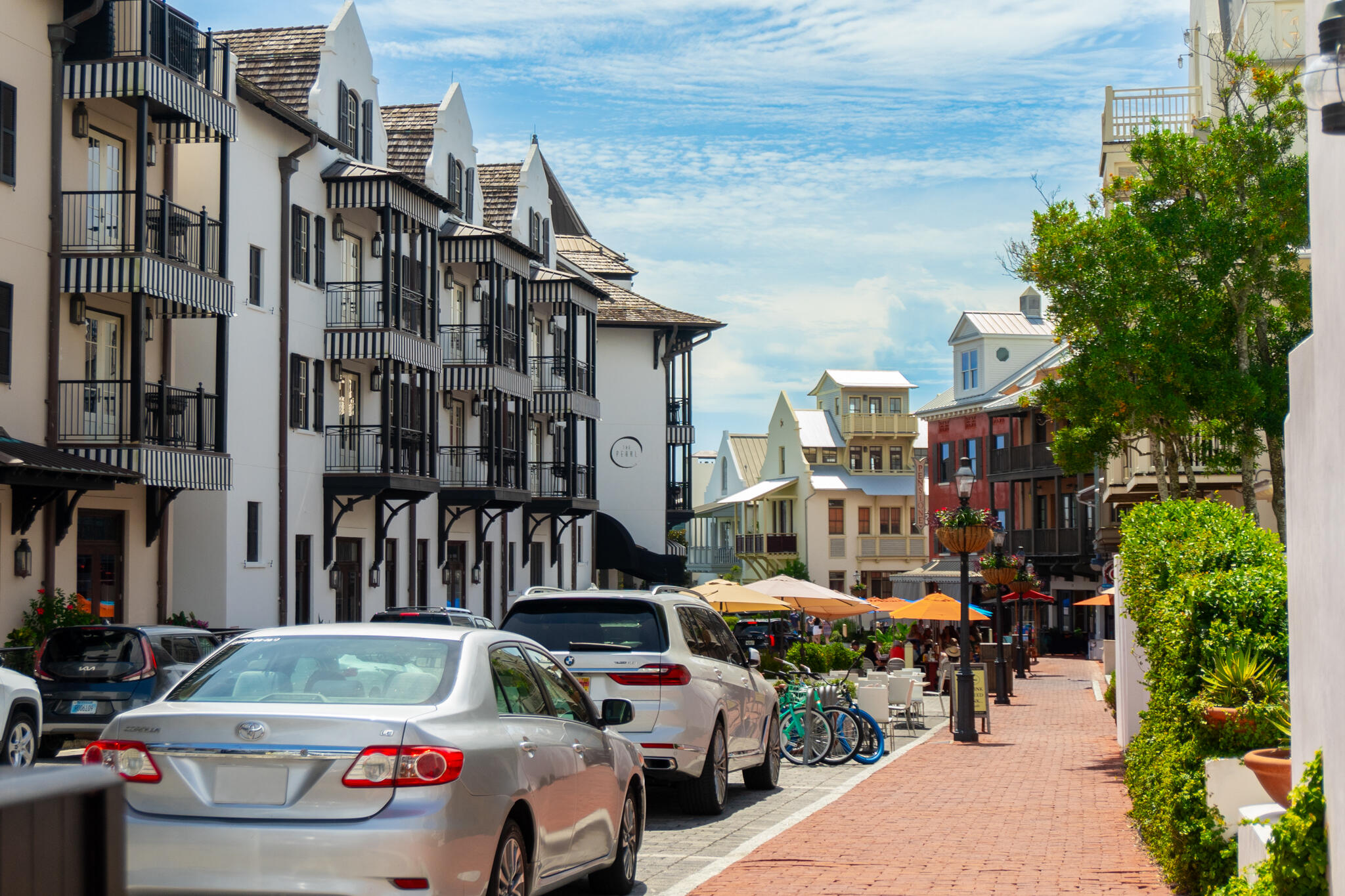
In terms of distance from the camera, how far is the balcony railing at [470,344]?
3912cm

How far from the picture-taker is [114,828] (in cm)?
211

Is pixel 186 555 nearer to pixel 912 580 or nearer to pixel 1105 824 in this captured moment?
pixel 1105 824

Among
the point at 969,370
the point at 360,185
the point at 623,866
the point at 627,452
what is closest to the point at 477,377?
the point at 360,185

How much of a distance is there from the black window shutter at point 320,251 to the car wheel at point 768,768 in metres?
18.9

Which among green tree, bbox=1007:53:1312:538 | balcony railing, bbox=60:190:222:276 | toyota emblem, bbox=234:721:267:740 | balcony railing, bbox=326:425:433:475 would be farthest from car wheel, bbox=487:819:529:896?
balcony railing, bbox=326:425:433:475

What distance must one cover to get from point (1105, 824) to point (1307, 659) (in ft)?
21.3

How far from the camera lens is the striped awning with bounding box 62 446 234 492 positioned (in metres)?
23.2

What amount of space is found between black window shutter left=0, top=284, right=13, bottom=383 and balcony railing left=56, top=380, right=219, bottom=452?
113cm

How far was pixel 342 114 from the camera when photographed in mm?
33500

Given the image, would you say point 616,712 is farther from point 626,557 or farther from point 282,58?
point 626,557

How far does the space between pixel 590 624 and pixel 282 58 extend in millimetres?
23154

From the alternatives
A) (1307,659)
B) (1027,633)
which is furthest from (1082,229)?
(1027,633)

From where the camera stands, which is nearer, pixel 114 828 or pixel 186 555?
pixel 114 828

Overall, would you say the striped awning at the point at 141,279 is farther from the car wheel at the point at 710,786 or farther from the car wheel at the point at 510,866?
the car wheel at the point at 510,866
